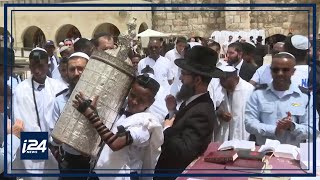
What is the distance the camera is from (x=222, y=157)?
2051mm

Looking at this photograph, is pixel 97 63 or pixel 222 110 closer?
pixel 97 63

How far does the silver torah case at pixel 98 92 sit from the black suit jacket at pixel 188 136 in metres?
0.43

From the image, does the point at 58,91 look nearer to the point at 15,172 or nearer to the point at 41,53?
the point at 41,53

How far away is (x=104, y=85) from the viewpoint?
5.84 ft

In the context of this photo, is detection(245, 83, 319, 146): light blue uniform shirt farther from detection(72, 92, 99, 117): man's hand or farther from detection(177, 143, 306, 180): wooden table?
detection(72, 92, 99, 117): man's hand

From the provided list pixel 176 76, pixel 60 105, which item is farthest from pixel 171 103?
pixel 60 105

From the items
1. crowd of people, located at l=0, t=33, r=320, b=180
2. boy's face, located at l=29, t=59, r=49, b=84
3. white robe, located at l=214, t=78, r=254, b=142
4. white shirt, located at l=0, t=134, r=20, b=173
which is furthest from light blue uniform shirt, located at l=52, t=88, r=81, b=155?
white robe, located at l=214, t=78, r=254, b=142

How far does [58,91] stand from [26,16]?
21.7 inches

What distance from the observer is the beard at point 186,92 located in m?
2.23

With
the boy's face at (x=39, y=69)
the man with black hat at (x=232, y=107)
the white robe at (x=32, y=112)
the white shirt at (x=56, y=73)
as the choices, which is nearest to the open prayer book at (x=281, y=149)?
the man with black hat at (x=232, y=107)

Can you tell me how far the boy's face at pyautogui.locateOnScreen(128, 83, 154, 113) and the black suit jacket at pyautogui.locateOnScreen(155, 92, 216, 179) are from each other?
225 millimetres

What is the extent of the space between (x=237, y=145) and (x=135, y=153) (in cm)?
52

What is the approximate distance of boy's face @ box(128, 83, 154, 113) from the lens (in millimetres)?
1987

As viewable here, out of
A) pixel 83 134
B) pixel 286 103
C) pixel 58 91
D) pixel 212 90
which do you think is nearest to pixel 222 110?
pixel 212 90
